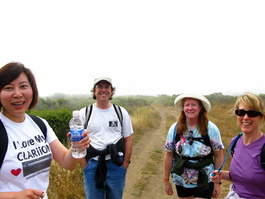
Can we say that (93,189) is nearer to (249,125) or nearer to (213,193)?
(213,193)

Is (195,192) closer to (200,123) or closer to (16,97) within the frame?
(200,123)

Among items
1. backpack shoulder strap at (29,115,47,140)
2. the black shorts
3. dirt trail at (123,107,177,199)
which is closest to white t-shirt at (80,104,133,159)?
backpack shoulder strap at (29,115,47,140)

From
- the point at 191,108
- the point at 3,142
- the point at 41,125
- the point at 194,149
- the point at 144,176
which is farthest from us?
the point at 144,176

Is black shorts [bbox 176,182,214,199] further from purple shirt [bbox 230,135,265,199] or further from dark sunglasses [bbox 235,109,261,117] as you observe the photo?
dark sunglasses [bbox 235,109,261,117]

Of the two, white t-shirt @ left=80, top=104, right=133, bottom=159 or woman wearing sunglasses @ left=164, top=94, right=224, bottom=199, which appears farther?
white t-shirt @ left=80, top=104, right=133, bottom=159

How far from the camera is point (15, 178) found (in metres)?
1.38

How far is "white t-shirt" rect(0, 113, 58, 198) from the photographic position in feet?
4.50

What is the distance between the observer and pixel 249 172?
1.82 metres

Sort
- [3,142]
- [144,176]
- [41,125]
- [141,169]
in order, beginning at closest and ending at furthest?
1. [3,142]
2. [41,125]
3. [144,176]
4. [141,169]

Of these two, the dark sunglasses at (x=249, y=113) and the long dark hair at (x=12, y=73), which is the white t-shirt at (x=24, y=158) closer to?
the long dark hair at (x=12, y=73)

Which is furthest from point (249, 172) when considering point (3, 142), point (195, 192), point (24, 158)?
point (3, 142)

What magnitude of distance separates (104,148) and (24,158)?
4.11 ft

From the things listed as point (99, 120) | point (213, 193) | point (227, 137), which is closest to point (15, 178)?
point (99, 120)

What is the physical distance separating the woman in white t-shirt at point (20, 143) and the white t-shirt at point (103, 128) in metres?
0.96
